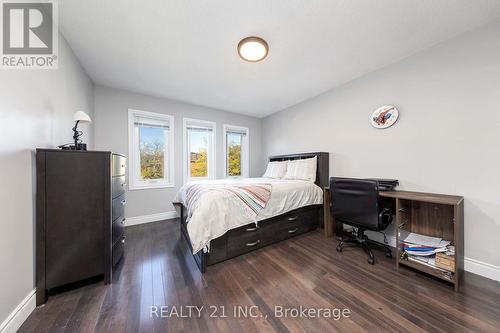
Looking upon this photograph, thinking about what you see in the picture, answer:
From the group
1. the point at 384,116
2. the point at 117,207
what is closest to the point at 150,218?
the point at 117,207

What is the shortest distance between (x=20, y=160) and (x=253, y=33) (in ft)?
7.16

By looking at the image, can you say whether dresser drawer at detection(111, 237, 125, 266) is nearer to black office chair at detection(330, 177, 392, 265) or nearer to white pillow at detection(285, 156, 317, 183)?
black office chair at detection(330, 177, 392, 265)

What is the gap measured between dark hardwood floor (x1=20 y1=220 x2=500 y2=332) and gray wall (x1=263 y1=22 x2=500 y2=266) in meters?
0.80

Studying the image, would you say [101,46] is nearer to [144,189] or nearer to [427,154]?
[144,189]

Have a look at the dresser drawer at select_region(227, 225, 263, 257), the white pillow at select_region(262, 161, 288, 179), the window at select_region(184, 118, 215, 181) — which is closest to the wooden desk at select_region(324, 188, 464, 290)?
the dresser drawer at select_region(227, 225, 263, 257)

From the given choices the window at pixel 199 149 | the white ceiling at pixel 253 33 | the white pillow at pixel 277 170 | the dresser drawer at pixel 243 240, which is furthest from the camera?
the window at pixel 199 149

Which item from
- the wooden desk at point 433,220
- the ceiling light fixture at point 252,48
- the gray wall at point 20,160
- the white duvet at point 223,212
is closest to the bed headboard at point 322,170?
the white duvet at point 223,212

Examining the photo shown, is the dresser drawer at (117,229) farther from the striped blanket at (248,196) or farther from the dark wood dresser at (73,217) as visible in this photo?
the striped blanket at (248,196)

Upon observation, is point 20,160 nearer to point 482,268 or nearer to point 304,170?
point 304,170

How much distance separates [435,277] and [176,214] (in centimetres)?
379

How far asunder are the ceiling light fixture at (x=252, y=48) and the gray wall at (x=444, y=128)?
1658 mm

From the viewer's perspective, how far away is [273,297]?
1.35 metres

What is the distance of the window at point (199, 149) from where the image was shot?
357 cm

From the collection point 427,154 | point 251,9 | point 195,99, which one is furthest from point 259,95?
point 427,154
